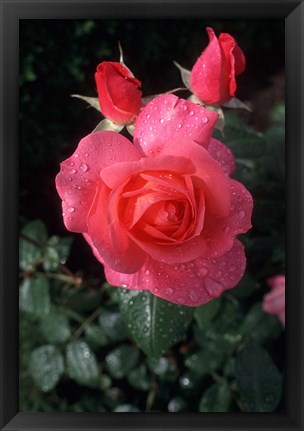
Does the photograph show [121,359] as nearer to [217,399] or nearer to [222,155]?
[217,399]

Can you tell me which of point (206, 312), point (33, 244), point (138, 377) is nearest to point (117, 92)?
point (206, 312)

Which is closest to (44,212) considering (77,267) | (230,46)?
(77,267)

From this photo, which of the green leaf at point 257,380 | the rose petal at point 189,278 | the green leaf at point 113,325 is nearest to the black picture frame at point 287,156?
the green leaf at point 257,380

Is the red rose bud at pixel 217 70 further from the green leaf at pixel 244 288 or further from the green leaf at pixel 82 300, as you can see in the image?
the green leaf at pixel 82 300

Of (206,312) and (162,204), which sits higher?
(162,204)

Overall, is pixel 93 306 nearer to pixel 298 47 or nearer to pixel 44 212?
pixel 44 212

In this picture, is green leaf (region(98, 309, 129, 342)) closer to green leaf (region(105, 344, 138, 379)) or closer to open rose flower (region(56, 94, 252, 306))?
green leaf (region(105, 344, 138, 379))
